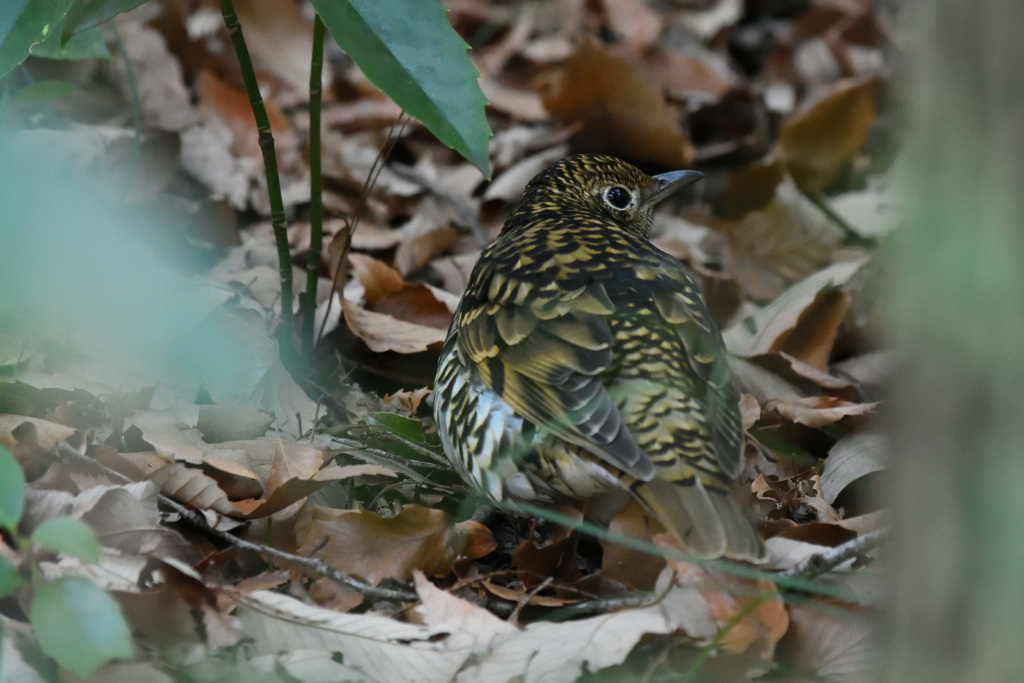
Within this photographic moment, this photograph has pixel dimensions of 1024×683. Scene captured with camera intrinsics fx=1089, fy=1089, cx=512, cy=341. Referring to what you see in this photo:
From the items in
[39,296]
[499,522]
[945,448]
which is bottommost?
[499,522]

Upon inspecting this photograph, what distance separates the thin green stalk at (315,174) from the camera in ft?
12.5

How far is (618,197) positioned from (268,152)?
57.2 inches

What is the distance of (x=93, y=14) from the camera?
318cm

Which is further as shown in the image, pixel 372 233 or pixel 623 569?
pixel 372 233

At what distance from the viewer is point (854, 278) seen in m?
5.04

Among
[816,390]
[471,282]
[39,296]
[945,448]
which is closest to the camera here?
[945,448]

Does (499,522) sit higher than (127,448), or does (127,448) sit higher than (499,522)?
(127,448)

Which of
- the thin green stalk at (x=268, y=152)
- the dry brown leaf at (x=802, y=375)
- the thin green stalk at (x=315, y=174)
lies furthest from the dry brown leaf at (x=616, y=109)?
the thin green stalk at (x=268, y=152)

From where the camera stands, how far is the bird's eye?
4473mm

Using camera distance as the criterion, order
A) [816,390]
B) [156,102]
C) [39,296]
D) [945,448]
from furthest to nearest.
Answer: [156,102]
[816,390]
[39,296]
[945,448]

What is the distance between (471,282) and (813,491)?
136 cm

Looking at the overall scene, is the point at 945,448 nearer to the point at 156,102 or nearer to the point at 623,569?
A: the point at 623,569

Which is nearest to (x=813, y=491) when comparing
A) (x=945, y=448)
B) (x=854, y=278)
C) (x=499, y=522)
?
(x=499, y=522)

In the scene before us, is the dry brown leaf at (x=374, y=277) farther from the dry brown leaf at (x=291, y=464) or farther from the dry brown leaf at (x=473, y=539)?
the dry brown leaf at (x=473, y=539)
